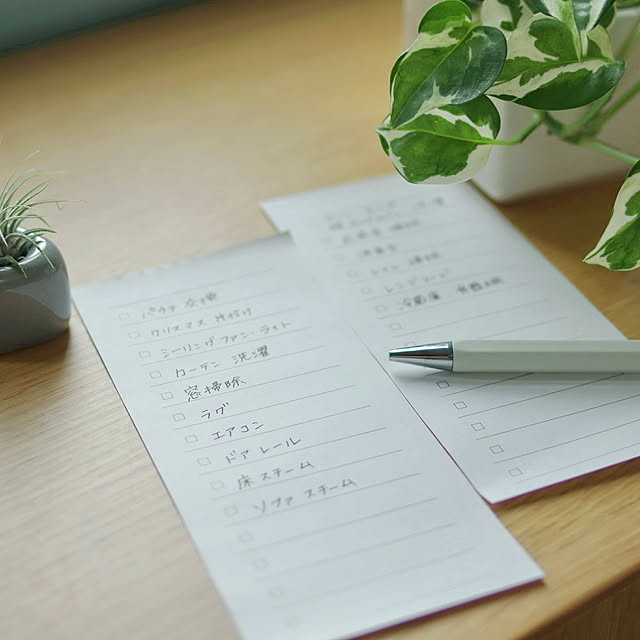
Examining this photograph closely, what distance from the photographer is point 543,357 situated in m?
0.52

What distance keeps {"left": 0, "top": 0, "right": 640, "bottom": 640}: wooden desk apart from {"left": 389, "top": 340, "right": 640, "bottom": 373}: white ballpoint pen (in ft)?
0.17

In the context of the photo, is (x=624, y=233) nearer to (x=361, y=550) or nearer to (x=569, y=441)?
(x=569, y=441)

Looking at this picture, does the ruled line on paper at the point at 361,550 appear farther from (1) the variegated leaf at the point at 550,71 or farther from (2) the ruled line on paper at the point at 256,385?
(1) the variegated leaf at the point at 550,71

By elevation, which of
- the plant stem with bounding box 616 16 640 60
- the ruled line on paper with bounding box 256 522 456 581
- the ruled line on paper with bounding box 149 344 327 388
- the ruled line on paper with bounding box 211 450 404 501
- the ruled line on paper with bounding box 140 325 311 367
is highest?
the plant stem with bounding box 616 16 640 60

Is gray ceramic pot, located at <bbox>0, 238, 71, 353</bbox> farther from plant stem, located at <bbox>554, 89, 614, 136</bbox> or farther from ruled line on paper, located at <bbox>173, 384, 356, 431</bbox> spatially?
plant stem, located at <bbox>554, 89, 614, 136</bbox>

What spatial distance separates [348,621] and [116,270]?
338mm

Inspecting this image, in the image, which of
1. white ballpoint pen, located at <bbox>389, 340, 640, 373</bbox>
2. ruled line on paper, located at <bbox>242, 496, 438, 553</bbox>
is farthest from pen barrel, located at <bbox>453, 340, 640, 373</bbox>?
ruled line on paper, located at <bbox>242, 496, 438, 553</bbox>

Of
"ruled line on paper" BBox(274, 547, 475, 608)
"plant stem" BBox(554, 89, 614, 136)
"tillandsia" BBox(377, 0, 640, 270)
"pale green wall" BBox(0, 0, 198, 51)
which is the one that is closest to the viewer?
"ruled line on paper" BBox(274, 547, 475, 608)

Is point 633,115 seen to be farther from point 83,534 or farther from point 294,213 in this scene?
point 83,534

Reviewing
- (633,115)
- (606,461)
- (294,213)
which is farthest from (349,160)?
(606,461)

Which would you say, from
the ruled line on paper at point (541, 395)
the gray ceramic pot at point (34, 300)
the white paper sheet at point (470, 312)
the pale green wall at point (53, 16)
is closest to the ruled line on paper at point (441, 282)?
the white paper sheet at point (470, 312)

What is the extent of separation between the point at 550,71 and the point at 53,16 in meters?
0.59

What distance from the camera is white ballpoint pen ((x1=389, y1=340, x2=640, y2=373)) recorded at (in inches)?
20.6

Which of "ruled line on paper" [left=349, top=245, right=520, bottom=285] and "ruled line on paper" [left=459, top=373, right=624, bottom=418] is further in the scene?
"ruled line on paper" [left=349, top=245, right=520, bottom=285]
